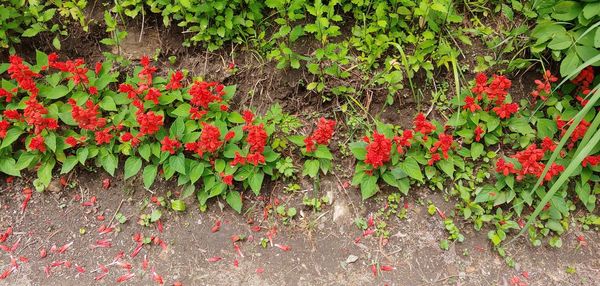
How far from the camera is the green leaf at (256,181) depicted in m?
2.90

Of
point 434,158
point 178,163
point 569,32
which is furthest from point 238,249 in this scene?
point 569,32

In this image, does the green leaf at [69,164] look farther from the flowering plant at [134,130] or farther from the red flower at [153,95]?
the red flower at [153,95]

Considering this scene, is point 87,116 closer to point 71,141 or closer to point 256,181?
point 71,141

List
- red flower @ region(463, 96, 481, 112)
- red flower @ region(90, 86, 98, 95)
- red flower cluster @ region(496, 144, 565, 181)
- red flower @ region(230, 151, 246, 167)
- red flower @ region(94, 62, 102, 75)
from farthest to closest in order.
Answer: red flower @ region(94, 62, 102, 75) < red flower @ region(90, 86, 98, 95) < red flower @ region(463, 96, 481, 112) < red flower @ region(230, 151, 246, 167) < red flower cluster @ region(496, 144, 565, 181)

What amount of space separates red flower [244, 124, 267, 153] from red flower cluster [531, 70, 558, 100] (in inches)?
71.2

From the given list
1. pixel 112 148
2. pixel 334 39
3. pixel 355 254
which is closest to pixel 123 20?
pixel 112 148

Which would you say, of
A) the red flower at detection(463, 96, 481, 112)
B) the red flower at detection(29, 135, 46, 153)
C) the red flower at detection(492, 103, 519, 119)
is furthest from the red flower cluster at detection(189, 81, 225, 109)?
the red flower at detection(492, 103, 519, 119)

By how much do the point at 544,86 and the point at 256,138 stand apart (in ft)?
6.29

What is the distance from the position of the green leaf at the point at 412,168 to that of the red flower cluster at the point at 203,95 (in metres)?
1.30

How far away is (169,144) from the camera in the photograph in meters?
2.82

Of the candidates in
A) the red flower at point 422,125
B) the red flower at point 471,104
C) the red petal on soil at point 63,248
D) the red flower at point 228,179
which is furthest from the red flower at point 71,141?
the red flower at point 471,104

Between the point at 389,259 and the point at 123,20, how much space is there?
262 centimetres

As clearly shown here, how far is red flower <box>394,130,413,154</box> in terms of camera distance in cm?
284

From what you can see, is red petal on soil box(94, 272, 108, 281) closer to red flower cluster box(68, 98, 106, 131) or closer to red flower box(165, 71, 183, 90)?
red flower cluster box(68, 98, 106, 131)
